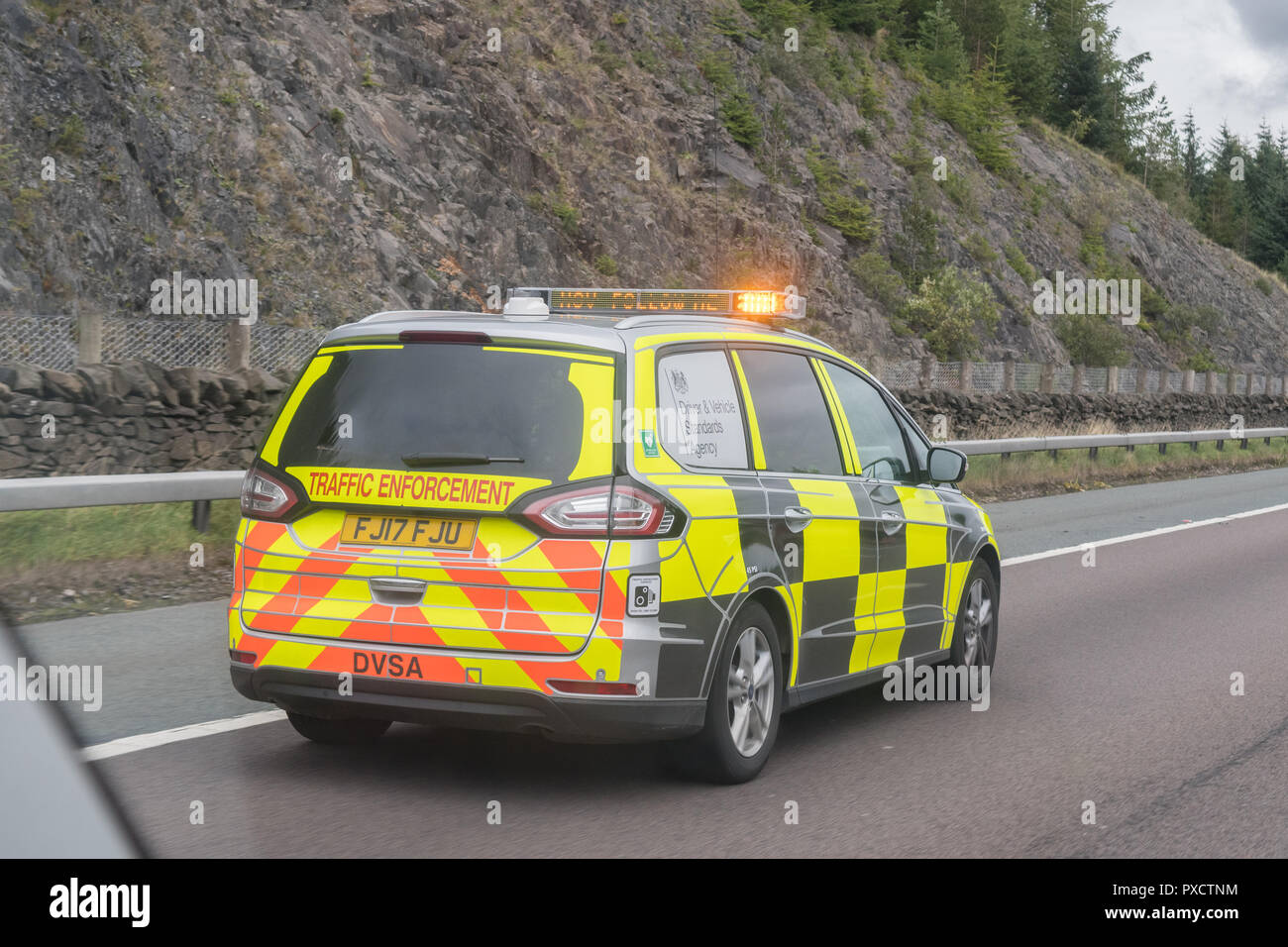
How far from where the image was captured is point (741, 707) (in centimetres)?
581

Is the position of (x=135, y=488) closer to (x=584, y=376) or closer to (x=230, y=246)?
(x=584, y=376)

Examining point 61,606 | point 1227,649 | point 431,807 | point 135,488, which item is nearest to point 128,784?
point 431,807

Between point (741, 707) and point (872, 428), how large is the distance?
6.61 ft

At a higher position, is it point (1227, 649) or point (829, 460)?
point (829, 460)

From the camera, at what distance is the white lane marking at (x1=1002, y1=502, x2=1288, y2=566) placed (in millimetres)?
14116

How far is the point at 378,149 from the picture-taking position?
3048 centimetres

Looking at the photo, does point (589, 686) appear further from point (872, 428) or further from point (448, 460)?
point (872, 428)

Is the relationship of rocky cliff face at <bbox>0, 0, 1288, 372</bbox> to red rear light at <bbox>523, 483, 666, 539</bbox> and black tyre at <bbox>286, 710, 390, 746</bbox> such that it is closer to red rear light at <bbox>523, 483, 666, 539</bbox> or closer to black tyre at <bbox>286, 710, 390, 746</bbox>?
black tyre at <bbox>286, 710, 390, 746</bbox>

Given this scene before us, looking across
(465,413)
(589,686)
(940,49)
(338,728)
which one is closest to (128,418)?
(338,728)

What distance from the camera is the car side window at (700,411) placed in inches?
227

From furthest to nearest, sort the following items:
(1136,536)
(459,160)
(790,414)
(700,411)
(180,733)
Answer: (459,160)
(1136,536)
(790,414)
(180,733)
(700,411)

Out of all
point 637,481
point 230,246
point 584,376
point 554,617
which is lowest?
point 554,617
